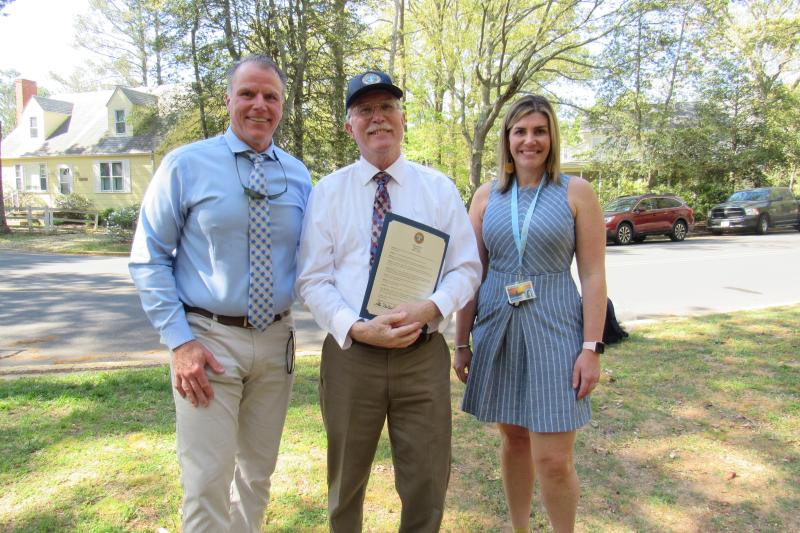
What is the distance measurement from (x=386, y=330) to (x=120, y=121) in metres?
33.4

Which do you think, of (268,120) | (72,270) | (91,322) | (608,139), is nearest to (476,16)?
(608,139)

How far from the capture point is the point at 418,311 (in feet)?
7.30

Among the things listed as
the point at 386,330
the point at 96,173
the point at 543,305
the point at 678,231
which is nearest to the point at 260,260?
the point at 386,330

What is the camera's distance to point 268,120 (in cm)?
244

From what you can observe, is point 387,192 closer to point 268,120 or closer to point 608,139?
point 268,120

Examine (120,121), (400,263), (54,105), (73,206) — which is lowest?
(400,263)

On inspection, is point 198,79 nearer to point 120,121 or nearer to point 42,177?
point 120,121

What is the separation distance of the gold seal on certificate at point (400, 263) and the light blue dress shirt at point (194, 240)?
0.47 metres

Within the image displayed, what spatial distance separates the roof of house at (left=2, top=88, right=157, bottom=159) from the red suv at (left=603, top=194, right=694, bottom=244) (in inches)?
924

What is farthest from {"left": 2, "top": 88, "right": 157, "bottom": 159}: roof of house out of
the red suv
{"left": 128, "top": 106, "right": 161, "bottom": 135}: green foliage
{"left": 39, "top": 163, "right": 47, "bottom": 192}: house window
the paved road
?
the red suv

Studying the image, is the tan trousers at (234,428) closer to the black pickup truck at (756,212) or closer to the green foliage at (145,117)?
the green foliage at (145,117)

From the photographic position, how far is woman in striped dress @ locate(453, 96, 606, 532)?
247cm

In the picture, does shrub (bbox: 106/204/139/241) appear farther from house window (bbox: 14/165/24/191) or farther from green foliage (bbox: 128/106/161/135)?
house window (bbox: 14/165/24/191)

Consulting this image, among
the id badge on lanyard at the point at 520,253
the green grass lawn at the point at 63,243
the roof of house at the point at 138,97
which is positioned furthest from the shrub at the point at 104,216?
the id badge on lanyard at the point at 520,253
